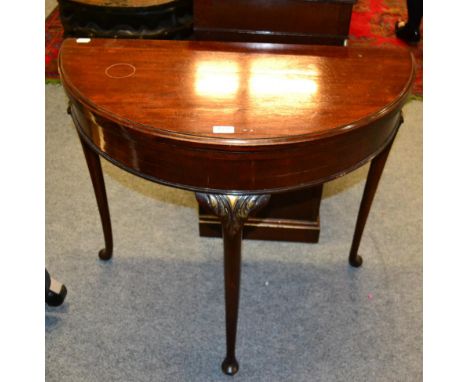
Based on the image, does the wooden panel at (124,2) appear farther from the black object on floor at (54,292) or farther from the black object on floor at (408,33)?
the black object on floor at (408,33)

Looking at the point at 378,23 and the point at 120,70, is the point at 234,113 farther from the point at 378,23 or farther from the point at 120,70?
the point at 378,23

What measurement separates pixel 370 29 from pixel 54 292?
2678 mm

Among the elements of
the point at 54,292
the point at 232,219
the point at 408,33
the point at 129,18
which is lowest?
the point at 54,292

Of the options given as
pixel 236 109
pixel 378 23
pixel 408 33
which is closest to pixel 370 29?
pixel 378 23

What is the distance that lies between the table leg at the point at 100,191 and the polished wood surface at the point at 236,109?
0.23 meters

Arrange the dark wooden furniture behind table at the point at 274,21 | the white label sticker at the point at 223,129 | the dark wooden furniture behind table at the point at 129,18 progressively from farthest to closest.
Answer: the dark wooden furniture behind table at the point at 129,18
the dark wooden furniture behind table at the point at 274,21
the white label sticker at the point at 223,129

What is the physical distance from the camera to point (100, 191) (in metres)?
1.50

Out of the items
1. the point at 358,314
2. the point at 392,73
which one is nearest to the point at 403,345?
the point at 358,314

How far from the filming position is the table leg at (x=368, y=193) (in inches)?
54.2

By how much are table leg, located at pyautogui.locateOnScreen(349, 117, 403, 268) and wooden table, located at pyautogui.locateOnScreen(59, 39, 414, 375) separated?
19 cm

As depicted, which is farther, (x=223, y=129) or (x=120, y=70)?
(x=120, y=70)

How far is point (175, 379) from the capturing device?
1.37m

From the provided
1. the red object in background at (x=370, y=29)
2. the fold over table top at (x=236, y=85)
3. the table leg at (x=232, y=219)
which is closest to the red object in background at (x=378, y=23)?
the red object in background at (x=370, y=29)

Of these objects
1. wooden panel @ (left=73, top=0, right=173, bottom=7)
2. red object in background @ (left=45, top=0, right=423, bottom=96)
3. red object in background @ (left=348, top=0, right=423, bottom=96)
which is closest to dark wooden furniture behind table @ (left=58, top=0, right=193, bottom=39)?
wooden panel @ (left=73, top=0, right=173, bottom=7)
